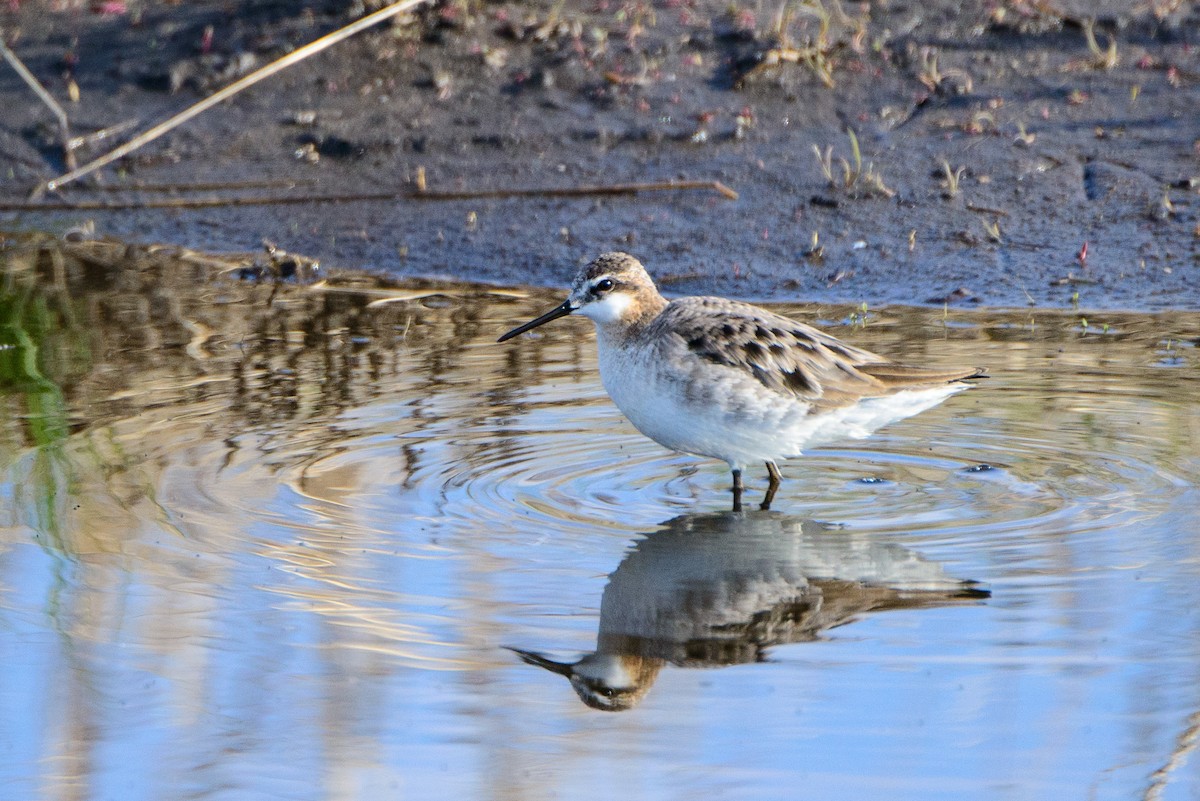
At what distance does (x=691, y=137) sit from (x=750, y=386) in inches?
208

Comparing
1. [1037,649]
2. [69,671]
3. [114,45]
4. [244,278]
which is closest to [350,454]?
[69,671]

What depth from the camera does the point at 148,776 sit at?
4.46 m

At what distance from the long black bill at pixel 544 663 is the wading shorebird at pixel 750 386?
1.86m

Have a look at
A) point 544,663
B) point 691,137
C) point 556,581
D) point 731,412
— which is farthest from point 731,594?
point 691,137

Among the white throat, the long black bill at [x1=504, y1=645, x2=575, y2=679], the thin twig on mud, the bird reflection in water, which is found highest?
the thin twig on mud

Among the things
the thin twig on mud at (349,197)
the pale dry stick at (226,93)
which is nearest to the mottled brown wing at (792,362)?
the thin twig on mud at (349,197)

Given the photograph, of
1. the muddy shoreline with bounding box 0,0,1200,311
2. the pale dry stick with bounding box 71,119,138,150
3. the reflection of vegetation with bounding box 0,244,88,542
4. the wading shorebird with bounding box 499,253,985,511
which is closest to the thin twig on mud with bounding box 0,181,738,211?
the muddy shoreline with bounding box 0,0,1200,311

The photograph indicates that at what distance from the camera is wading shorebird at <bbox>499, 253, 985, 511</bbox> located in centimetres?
680

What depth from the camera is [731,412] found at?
267 inches

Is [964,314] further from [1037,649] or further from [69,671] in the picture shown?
[69,671]

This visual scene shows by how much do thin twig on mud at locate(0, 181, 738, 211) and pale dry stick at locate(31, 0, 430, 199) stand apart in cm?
22

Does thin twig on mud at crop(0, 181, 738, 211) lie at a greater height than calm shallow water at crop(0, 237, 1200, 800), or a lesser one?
greater

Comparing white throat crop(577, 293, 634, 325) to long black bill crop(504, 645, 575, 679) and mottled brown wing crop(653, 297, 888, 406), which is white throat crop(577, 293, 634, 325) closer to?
mottled brown wing crop(653, 297, 888, 406)

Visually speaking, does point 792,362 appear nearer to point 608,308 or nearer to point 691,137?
point 608,308
